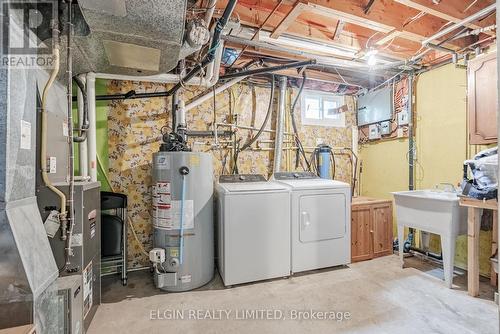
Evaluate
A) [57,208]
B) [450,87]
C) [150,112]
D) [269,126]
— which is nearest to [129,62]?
[150,112]

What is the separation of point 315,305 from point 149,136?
8.42 feet

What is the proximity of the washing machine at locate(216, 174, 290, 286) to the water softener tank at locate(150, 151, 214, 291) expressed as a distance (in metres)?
0.25

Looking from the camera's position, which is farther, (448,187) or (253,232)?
(448,187)

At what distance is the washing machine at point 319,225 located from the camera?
2479mm

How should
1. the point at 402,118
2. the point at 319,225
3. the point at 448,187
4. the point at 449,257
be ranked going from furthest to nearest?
the point at 402,118 → the point at 448,187 → the point at 319,225 → the point at 449,257

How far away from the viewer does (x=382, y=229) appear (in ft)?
9.82

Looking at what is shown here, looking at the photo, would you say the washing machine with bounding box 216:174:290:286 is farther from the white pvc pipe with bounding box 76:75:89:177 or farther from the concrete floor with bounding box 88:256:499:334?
the white pvc pipe with bounding box 76:75:89:177

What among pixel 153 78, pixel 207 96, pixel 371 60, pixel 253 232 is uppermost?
pixel 371 60

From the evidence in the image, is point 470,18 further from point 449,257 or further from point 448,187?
point 449,257

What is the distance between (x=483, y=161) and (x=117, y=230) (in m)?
3.61

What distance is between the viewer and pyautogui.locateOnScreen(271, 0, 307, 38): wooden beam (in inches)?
69.9

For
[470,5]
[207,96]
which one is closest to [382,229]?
[470,5]

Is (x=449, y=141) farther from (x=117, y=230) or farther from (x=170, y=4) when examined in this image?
(x=117, y=230)

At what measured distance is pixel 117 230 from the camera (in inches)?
92.1
